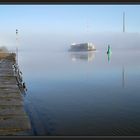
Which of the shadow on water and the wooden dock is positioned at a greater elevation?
the wooden dock

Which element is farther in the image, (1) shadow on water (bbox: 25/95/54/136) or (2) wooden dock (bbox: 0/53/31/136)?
(1) shadow on water (bbox: 25/95/54/136)

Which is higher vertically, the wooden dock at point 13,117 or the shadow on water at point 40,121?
the wooden dock at point 13,117

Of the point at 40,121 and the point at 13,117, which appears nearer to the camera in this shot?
the point at 13,117

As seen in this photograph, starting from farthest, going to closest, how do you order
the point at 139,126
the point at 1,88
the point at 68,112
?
the point at 1,88, the point at 68,112, the point at 139,126

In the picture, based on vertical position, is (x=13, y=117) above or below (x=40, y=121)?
above

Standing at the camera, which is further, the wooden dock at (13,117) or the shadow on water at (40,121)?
the shadow on water at (40,121)
